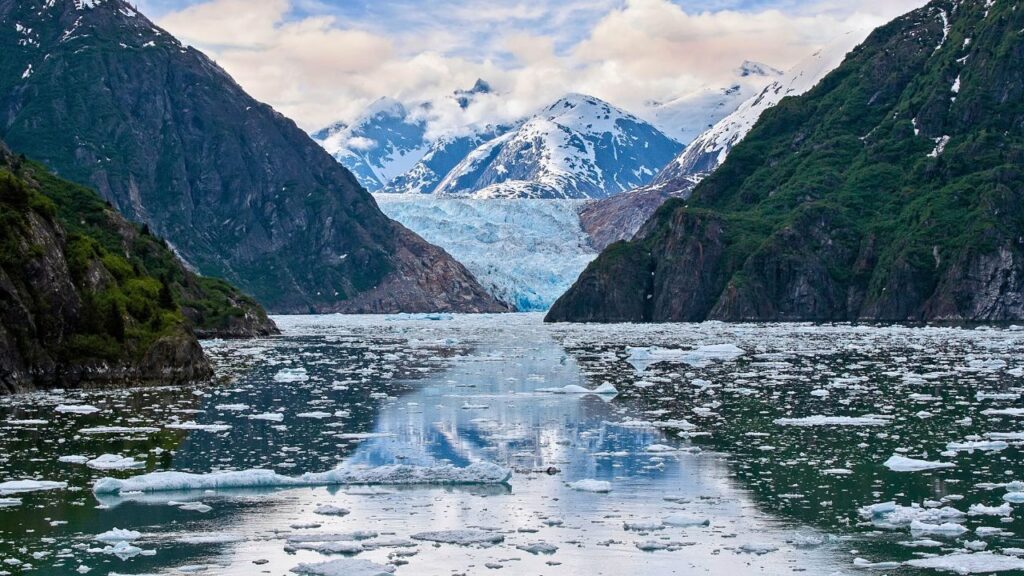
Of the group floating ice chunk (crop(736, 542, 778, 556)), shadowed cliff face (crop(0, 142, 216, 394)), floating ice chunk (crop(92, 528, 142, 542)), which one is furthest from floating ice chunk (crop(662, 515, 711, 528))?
shadowed cliff face (crop(0, 142, 216, 394))

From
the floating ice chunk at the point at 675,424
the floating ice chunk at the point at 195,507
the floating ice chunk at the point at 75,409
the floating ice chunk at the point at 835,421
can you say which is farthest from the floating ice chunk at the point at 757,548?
the floating ice chunk at the point at 75,409

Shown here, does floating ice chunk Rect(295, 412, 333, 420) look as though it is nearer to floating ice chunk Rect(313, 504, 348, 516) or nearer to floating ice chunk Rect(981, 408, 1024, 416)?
floating ice chunk Rect(313, 504, 348, 516)

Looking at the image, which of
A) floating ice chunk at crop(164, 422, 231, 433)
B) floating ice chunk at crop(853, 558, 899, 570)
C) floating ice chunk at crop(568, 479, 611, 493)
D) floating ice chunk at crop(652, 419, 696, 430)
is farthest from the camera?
floating ice chunk at crop(652, 419, 696, 430)

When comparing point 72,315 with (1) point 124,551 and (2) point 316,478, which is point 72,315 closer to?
(2) point 316,478

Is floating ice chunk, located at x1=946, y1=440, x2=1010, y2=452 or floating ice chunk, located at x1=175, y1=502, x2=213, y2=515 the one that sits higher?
floating ice chunk, located at x1=946, y1=440, x2=1010, y2=452

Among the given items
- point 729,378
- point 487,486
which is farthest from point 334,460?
point 729,378

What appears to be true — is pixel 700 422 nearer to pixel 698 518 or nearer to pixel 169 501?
pixel 698 518

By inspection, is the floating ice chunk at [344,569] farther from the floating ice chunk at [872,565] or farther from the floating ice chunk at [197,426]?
the floating ice chunk at [197,426]
